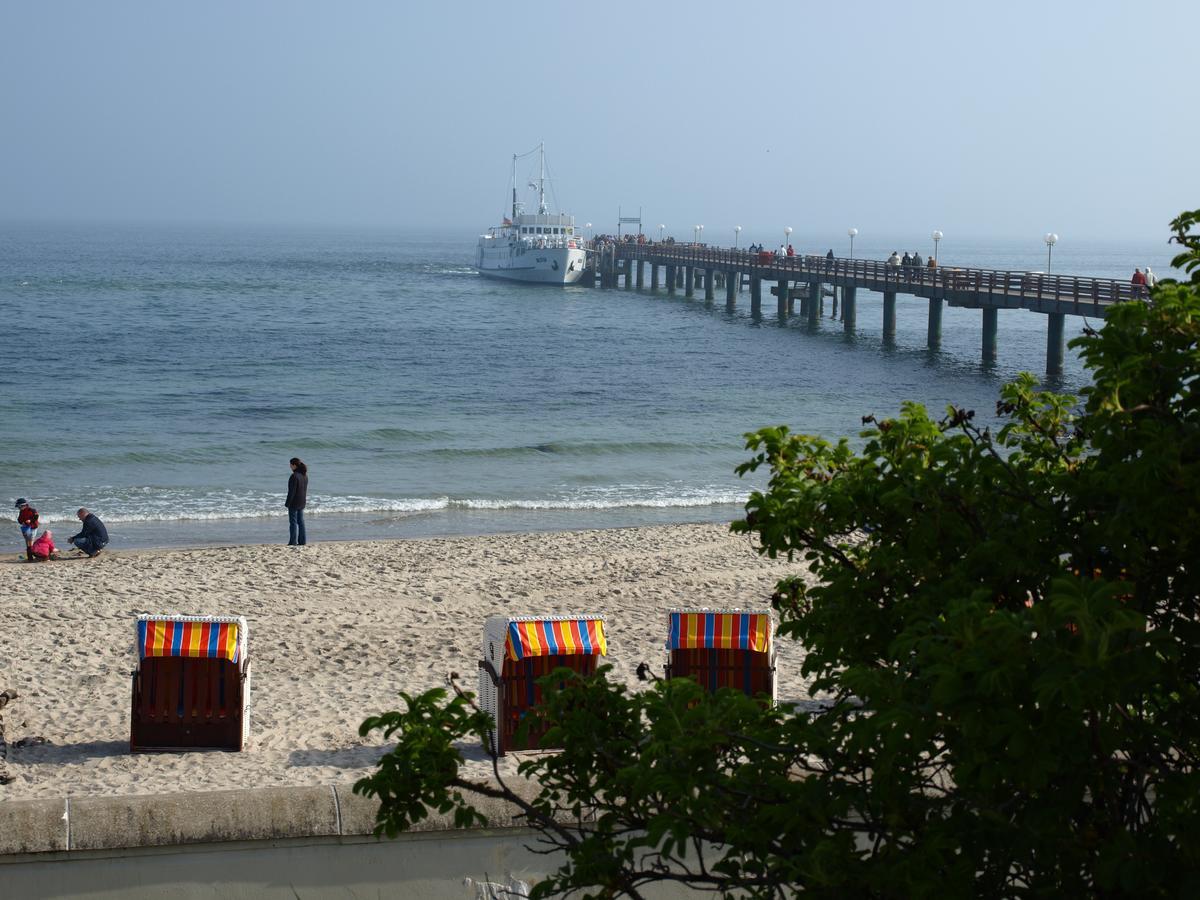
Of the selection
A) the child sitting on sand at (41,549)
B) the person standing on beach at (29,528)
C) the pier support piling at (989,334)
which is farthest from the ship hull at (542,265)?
the child sitting on sand at (41,549)

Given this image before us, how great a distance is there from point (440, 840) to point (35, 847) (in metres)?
1.56

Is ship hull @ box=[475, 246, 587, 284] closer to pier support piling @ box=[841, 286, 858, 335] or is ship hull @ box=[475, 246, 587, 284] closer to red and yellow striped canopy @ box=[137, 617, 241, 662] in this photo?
pier support piling @ box=[841, 286, 858, 335]

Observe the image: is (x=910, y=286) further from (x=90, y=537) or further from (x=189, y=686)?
(x=189, y=686)

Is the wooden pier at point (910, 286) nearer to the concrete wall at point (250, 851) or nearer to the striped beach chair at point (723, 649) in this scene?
the striped beach chair at point (723, 649)

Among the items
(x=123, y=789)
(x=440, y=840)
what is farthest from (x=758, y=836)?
(x=123, y=789)

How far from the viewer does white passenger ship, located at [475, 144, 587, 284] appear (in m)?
82.1

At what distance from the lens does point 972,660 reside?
273 cm

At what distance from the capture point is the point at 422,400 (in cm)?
3494

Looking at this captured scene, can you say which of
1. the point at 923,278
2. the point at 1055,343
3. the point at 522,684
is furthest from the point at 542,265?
the point at 522,684

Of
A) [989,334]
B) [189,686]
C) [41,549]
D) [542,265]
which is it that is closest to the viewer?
[189,686]

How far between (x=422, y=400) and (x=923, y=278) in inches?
691

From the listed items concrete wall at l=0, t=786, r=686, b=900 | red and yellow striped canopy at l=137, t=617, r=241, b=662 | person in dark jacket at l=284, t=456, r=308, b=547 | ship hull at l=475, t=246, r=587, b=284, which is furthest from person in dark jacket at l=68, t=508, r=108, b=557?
ship hull at l=475, t=246, r=587, b=284

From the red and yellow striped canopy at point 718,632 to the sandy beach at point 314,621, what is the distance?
91cm

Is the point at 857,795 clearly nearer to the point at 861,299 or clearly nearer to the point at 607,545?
the point at 607,545
